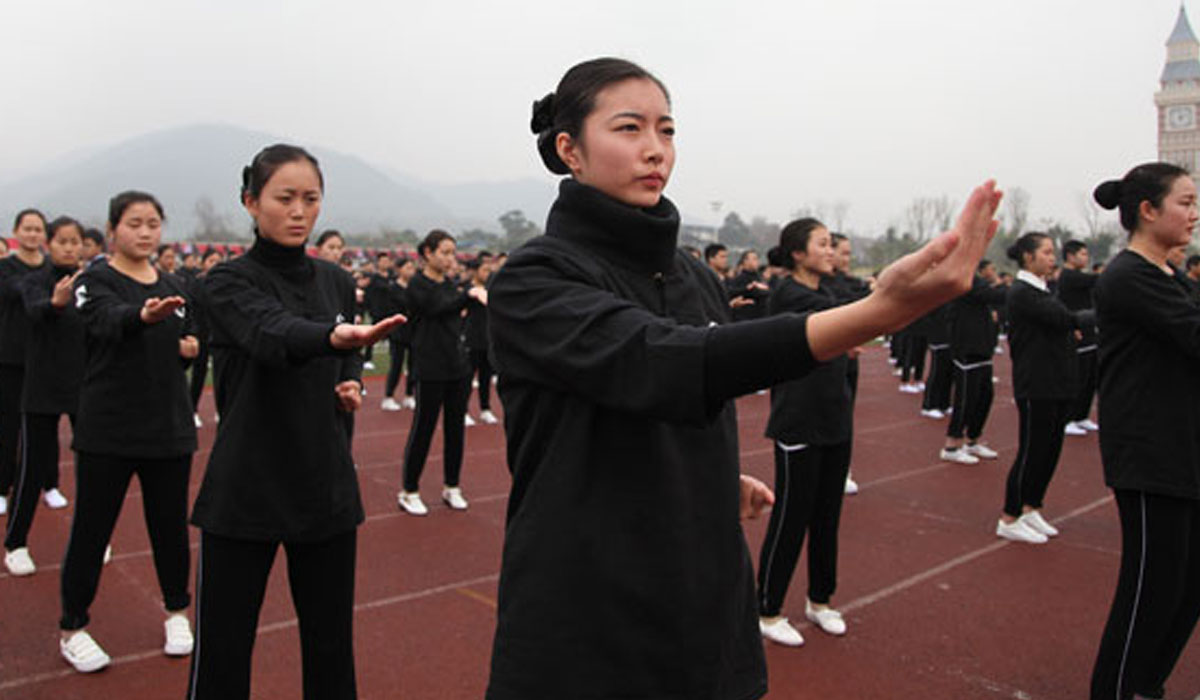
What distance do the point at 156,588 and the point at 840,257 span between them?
572cm

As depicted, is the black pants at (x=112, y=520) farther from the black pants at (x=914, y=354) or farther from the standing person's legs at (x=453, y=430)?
the black pants at (x=914, y=354)

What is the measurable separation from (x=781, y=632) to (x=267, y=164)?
128 inches

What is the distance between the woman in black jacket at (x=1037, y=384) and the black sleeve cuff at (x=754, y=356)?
5514 millimetres

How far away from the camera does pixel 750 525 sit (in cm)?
652

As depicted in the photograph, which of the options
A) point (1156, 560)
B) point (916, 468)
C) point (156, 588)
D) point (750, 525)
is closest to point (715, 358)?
point (1156, 560)

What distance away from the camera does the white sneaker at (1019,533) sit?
20.4 ft

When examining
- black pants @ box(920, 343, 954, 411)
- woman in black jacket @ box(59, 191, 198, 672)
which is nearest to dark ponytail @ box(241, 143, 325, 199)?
woman in black jacket @ box(59, 191, 198, 672)

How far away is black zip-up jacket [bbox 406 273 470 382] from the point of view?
714 cm

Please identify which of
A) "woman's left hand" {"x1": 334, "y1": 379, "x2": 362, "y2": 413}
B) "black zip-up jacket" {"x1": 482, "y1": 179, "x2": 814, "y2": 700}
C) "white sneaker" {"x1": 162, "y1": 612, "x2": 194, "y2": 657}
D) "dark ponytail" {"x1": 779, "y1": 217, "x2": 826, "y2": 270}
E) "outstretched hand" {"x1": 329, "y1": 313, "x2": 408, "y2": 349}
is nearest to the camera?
"black zip-up jacket" {"x1": 482, "y1": 179, "x2": 814, "y2": 700}

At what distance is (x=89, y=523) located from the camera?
3.91m

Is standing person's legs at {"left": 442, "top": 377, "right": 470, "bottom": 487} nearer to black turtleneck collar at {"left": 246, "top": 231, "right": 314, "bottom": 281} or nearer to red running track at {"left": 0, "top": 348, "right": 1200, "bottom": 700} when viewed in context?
red running track at {"left": 0, "top": 348, "right": 1200, "bottom": 700}

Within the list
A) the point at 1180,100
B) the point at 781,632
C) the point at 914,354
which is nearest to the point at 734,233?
the point at 1180,100

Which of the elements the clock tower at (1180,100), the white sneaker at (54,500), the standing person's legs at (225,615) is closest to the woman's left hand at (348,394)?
the standing person's legs at (225,615)

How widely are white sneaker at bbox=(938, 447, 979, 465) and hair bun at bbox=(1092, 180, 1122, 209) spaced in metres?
5.66
